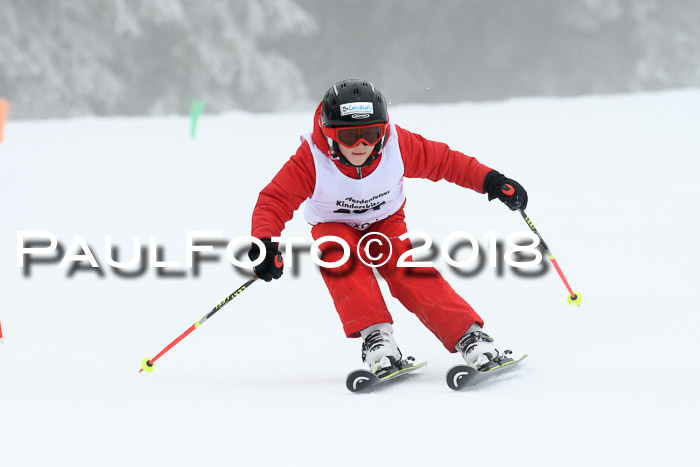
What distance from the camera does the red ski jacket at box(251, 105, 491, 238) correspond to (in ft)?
12.1

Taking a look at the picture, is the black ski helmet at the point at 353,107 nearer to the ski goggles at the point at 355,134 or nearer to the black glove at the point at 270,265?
the ski goggles at the point at 355,134

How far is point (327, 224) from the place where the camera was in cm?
383

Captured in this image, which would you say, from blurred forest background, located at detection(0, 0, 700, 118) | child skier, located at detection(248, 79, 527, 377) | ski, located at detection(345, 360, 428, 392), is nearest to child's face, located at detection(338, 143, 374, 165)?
child skier, located at detection(248, 79, 527, 377)

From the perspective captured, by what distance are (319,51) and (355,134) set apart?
807 inches

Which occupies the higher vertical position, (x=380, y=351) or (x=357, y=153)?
(x=357, y=153)

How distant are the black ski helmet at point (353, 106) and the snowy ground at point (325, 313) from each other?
1053 mm

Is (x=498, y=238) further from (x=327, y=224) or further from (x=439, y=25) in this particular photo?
(x=439, y=25)

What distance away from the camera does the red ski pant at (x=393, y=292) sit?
3.50m

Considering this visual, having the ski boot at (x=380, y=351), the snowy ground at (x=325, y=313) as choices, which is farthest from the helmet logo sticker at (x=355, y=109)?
the snowy ground at (x=325, y=313)

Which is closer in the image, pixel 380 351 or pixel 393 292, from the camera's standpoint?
pixel 380 351

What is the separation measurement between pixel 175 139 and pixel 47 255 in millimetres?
2775

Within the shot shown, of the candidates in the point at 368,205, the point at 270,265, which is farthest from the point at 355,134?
the point at 270,265

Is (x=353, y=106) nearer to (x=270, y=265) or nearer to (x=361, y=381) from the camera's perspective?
(x=270, y=265)

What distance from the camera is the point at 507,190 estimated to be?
3758 mm
